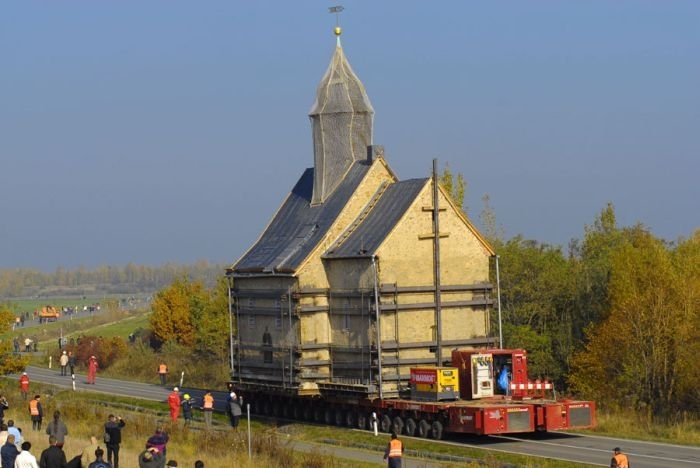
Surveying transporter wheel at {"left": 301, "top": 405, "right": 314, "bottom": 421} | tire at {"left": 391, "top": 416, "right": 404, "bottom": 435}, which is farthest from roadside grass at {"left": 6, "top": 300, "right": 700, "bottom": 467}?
transporter wheel at {"left": 301, "top": 405, "right": 314, "bottom": 421}

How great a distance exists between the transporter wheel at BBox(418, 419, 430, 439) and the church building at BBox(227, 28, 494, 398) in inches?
108

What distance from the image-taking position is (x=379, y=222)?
50750 millimetres

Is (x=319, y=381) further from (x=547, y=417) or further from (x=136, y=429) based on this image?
(x=547, y=417)

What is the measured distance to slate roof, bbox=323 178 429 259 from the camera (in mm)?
49581

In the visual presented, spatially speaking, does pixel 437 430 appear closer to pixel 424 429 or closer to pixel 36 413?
pixel 424 429

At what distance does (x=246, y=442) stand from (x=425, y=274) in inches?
452

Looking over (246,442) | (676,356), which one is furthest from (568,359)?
(246,442)

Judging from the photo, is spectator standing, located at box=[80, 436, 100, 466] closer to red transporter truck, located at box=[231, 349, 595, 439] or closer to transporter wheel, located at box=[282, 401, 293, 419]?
red transporter truck, located at box=[231, 349, 595, 439]

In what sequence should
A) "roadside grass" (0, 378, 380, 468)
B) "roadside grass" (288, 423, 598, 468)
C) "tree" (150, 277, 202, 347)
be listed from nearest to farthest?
1. "roadside grass" (288, 423, 598, 468)
2. "roadside grass" (0, 378, 380, 468)
3. "tree" (150, 277, 202, 347)

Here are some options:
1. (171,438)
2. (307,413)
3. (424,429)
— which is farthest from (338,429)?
(171,438)

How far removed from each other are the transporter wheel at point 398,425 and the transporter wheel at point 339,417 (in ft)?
12.4

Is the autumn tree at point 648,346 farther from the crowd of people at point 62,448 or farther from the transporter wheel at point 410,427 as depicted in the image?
the crowd of people at point 62,448

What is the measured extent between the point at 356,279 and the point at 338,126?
836 cm

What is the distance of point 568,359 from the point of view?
2554 inches
